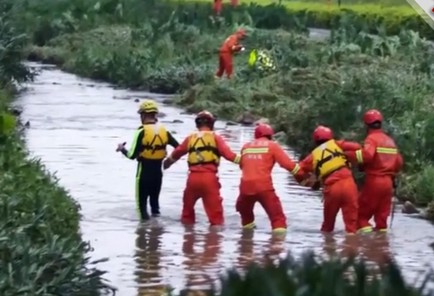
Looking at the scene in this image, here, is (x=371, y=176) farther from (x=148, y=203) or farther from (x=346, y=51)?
(x=346, y=51)

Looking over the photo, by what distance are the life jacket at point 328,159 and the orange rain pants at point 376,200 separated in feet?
1.49

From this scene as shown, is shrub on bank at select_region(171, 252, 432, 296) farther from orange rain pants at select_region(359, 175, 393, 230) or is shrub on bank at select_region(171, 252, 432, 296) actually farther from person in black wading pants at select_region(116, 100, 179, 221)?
person in black wading pants at select_region(116, 100, 179, 221)

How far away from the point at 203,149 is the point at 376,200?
204 cm

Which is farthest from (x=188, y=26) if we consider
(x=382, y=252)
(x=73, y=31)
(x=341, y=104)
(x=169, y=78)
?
(x=382, y=252)

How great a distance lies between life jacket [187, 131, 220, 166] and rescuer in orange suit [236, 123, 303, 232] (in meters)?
0.35

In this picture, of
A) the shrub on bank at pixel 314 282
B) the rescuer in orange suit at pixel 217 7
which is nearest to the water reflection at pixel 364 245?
the shrub on bank at pixel 314 282

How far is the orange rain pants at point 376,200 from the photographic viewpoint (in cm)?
1483

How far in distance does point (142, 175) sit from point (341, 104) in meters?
5.67

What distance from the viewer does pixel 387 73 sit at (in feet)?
77.5

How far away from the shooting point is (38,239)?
10.0m

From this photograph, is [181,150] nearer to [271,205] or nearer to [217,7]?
[271,205]

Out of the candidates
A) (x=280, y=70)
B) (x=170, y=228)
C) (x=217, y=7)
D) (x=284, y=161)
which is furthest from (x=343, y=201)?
(x=217, y=7)

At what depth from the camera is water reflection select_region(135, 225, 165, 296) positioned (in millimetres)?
11227

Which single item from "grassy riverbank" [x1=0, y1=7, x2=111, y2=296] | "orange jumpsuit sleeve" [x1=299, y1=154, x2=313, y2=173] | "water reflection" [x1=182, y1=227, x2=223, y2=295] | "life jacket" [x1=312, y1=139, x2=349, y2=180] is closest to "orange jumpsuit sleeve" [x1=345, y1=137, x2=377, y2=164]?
"life jacket" [x1=312, y1=139, x2=349, y2=180]
